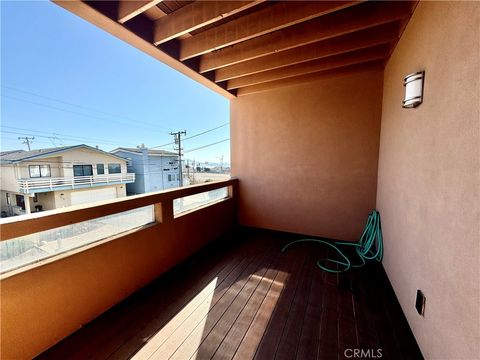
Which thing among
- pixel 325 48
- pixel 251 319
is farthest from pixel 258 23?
pixel 251 319

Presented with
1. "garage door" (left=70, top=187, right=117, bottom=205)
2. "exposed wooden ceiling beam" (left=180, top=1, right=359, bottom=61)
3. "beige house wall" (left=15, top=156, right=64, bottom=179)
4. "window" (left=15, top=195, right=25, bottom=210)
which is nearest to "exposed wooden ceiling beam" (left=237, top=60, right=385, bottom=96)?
"exposed wooden ceiling beam" (left=180, top=1, right=359, bottom=61)

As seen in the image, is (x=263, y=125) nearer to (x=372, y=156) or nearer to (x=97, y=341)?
(x=372, y=156)

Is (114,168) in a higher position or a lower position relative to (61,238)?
higher

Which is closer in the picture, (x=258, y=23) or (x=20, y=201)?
(x=20, y=201)

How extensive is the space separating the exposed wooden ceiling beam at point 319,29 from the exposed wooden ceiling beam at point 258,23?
34 centimetres

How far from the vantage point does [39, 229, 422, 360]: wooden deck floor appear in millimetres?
1403

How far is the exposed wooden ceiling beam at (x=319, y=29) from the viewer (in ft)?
5.68

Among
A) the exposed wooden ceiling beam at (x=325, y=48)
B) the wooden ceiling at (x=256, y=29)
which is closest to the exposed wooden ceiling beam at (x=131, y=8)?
the wooden ceiling at (x=256, y=29)

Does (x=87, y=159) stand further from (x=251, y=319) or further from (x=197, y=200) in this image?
(x=251, y=319)

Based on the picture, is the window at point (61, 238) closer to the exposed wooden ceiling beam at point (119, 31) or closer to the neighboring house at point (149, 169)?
the neighboring house at point (149, 169)

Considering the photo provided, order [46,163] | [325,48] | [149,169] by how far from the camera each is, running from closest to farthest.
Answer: [46,163]
[325,48]
[149,169]

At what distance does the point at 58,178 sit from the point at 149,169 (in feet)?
3.31

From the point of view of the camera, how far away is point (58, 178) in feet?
4.81

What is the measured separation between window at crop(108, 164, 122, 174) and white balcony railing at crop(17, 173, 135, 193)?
33 mm
